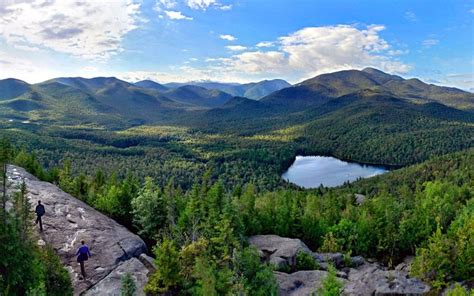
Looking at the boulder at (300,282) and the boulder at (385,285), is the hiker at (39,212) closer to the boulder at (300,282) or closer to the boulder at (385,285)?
the boulder at (300,282)

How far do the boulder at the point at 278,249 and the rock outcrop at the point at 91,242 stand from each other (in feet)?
50.3

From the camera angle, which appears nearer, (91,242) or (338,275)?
(91,242)

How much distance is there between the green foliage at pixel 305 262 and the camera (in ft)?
157

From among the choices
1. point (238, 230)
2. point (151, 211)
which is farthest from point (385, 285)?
point (151, 211)

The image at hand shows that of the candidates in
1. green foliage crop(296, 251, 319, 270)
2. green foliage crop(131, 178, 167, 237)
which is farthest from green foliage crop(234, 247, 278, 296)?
green foliage crop(131, 178, 167, 237)

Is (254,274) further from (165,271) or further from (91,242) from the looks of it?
(91,242)

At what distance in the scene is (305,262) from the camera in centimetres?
4825

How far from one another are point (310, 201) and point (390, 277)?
159 ft

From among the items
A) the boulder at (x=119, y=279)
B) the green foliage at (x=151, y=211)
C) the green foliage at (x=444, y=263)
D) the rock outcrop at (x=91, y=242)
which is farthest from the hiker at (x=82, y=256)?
the green foliage at (x=444, y=263)

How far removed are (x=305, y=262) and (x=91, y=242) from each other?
2534cm

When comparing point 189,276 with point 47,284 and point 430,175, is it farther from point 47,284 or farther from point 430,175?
point 430,175

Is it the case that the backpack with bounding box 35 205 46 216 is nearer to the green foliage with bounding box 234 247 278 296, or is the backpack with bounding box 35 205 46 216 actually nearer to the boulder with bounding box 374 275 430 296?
the green foliage with bounding box 234 247 278 296

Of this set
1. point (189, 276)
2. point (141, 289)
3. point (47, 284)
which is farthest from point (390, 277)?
point (47, 284)

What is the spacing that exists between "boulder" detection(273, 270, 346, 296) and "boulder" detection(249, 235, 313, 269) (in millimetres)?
2938
